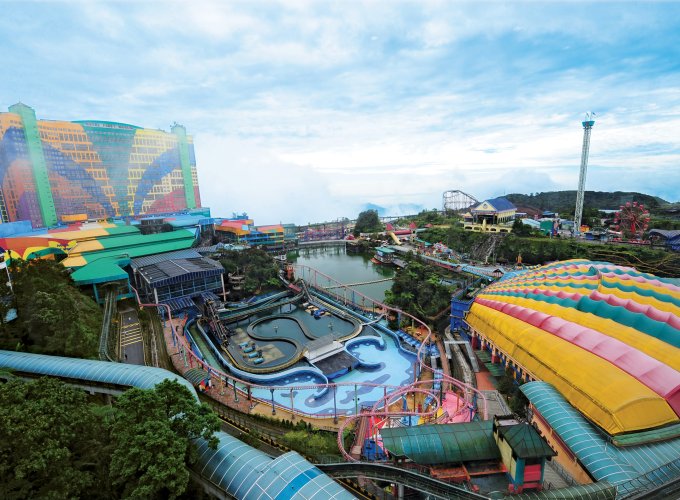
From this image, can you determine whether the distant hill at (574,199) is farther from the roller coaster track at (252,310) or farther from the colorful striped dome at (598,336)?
the roller coaster track at (252,310)

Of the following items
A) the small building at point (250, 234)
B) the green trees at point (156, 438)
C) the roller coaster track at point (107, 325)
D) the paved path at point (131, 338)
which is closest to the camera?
the green trees at point (156, 438)

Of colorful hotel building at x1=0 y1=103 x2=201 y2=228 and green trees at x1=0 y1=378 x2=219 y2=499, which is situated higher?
colorful hotel building at x1=0 y1=103 x2=201 y2=228

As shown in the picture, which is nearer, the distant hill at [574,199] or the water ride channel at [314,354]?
the water ride channel at [314,354]

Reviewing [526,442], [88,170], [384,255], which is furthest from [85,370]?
[88,170]

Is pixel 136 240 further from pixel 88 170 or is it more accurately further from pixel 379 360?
pixel 379 360

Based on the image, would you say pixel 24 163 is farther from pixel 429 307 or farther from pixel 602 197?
pixel 602 197

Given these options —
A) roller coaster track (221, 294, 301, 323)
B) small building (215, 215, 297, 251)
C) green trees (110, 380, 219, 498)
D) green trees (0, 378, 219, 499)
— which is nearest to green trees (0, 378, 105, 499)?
green trees (0, 378, 219, 499)

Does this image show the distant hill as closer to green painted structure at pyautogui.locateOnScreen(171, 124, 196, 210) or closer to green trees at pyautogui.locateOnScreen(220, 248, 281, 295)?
green trees at pyautogui.locateOnScreen(220, 248, 281, 295)

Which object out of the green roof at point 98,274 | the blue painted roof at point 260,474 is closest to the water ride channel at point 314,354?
the green roof at point 98,274
